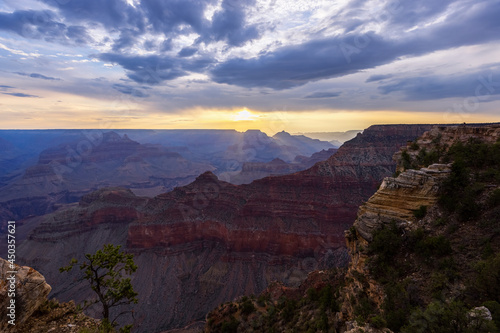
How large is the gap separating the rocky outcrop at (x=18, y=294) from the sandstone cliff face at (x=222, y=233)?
40.1 metres

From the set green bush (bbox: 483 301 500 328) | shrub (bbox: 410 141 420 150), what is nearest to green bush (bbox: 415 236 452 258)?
green bush (bbox: 483 301 500 328)

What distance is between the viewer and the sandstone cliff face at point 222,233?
5128 centimetres

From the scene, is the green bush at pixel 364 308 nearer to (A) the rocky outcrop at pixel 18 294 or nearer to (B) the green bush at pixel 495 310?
(B) the green bush at pixel 495 310

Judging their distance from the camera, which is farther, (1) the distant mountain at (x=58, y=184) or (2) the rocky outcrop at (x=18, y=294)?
(1) the distant mountain at (x=58, y=184)

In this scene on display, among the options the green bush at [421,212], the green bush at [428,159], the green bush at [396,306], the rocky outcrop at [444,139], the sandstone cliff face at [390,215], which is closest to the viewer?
the green bush at [396,306]

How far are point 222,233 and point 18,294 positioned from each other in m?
52.8

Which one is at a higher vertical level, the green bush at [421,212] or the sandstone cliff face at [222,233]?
the green bush at [421,212]

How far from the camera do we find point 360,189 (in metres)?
64.0

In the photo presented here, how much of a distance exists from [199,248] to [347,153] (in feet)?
168

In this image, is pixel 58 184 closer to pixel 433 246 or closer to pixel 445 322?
pixel 433 246

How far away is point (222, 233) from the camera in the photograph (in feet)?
203

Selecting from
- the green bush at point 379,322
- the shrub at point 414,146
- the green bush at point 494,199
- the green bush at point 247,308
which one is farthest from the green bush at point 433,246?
the green bush at point 247,308

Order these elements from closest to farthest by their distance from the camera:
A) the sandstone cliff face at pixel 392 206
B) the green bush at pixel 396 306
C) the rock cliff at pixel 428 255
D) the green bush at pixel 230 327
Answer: the rock cliff at pixel 428 255, the green bush at pixel 396 306, the sandstone cliff face at pixel 392 206, the green bush at pixel 230 327

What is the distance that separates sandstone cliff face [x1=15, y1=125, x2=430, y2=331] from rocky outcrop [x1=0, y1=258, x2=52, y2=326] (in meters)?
40.1
